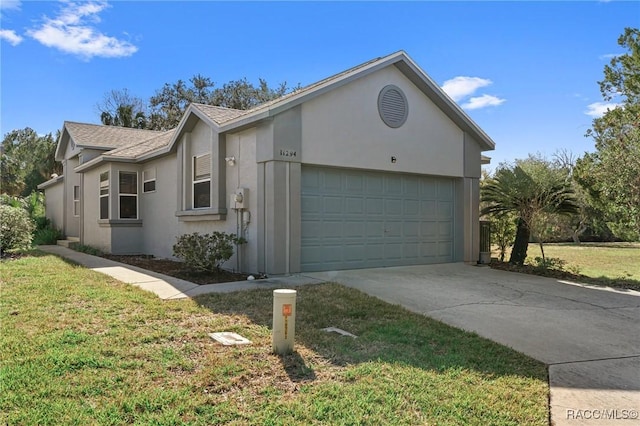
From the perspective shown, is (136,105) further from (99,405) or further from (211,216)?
(99,405)

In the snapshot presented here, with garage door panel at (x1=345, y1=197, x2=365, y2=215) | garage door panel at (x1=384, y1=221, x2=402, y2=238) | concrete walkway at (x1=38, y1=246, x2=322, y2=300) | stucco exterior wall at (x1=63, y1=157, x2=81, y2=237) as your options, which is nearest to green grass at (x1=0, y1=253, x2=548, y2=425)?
concrete walkway at (x1=38, y1=246, x2=322, y2=300)

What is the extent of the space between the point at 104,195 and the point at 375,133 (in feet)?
35.2

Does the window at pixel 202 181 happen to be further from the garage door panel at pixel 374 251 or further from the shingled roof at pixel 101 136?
the shingled roof at pixel 101 136

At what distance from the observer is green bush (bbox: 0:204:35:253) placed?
533 inches

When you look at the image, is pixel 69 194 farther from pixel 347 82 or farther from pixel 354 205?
pixel 347 82

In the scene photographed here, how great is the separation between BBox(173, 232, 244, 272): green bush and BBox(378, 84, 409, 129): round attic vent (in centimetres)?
491

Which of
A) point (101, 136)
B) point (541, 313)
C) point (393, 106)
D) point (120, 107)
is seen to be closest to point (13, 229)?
point (101, 136)

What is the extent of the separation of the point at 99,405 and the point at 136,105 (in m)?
41.6

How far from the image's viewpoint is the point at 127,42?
17.2m

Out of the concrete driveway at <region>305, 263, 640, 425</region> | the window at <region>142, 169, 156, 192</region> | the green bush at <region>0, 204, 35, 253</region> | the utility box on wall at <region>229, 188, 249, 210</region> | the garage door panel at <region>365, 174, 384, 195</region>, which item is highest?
the window at <region>142, 169, 156, 192</region>

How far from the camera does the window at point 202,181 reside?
12.3m

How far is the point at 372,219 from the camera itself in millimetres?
11734

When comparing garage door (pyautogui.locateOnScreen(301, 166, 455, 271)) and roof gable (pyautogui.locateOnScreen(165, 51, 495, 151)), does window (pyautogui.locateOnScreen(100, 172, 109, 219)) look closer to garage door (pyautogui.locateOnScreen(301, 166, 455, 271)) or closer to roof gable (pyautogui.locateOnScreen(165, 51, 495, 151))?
roof gable (pyautogui.locateOnScreen(165, 51, 495, 151))

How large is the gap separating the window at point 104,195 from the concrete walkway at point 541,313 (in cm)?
453
